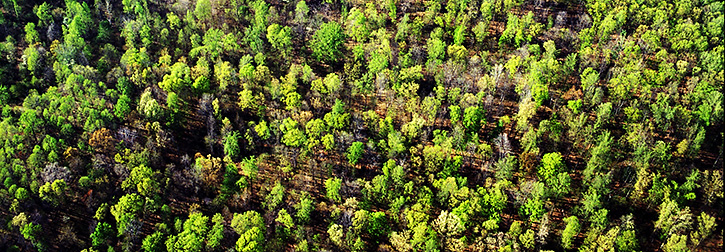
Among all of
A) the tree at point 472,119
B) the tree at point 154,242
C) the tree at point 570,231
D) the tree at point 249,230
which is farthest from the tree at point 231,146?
the tree at point 570,231

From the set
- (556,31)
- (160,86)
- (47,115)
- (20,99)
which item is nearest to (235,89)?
(160,86)

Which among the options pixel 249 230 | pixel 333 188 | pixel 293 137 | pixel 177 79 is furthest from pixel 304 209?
pixel 177 79

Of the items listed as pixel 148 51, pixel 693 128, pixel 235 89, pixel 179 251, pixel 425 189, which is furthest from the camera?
pixel 148 51

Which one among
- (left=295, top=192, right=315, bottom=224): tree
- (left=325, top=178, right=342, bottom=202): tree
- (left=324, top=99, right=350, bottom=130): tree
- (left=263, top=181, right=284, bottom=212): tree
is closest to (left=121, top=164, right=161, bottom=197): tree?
(left=263, top=181, right=284, bottom=212): tree

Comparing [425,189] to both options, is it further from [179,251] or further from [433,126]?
[179,251]

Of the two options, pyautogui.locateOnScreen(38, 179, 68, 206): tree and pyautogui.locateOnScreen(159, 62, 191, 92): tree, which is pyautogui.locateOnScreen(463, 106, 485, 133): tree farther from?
pyautogui.locateOnScreen(38, 179, 68, 206): tree

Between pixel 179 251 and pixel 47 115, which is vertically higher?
pixel 47 115

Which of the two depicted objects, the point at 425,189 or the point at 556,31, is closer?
the point at 425,189
